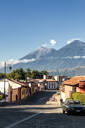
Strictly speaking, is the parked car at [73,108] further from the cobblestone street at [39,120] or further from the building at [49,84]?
the building at [49,84]

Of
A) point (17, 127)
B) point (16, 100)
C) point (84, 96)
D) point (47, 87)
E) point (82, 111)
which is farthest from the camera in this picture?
point (47, 87)

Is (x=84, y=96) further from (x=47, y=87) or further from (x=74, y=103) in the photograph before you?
(x=47, y=87)

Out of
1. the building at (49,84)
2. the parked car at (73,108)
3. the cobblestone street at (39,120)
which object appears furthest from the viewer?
the building at (49,84)

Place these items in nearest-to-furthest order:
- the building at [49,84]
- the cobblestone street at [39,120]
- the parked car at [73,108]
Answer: the cobblestone street at [39,120] → the parked car at [73,108] → the building at [49,84]

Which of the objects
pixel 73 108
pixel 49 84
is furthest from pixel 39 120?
pixel 49 84

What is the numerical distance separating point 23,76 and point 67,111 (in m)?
145

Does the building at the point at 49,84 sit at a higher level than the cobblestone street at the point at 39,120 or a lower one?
higher

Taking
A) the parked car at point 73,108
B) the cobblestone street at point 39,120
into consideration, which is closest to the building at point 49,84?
the cobblestone street at point 39,120

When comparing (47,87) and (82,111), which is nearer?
(82,111)

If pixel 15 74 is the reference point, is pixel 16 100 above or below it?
below

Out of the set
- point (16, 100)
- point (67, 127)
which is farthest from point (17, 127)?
point (16, 100)

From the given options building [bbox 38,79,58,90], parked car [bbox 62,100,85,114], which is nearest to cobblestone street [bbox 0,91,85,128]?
parked car [bbox 62,100,85,114]

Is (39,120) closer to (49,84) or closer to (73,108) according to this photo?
(73,108)

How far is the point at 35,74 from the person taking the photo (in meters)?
187
